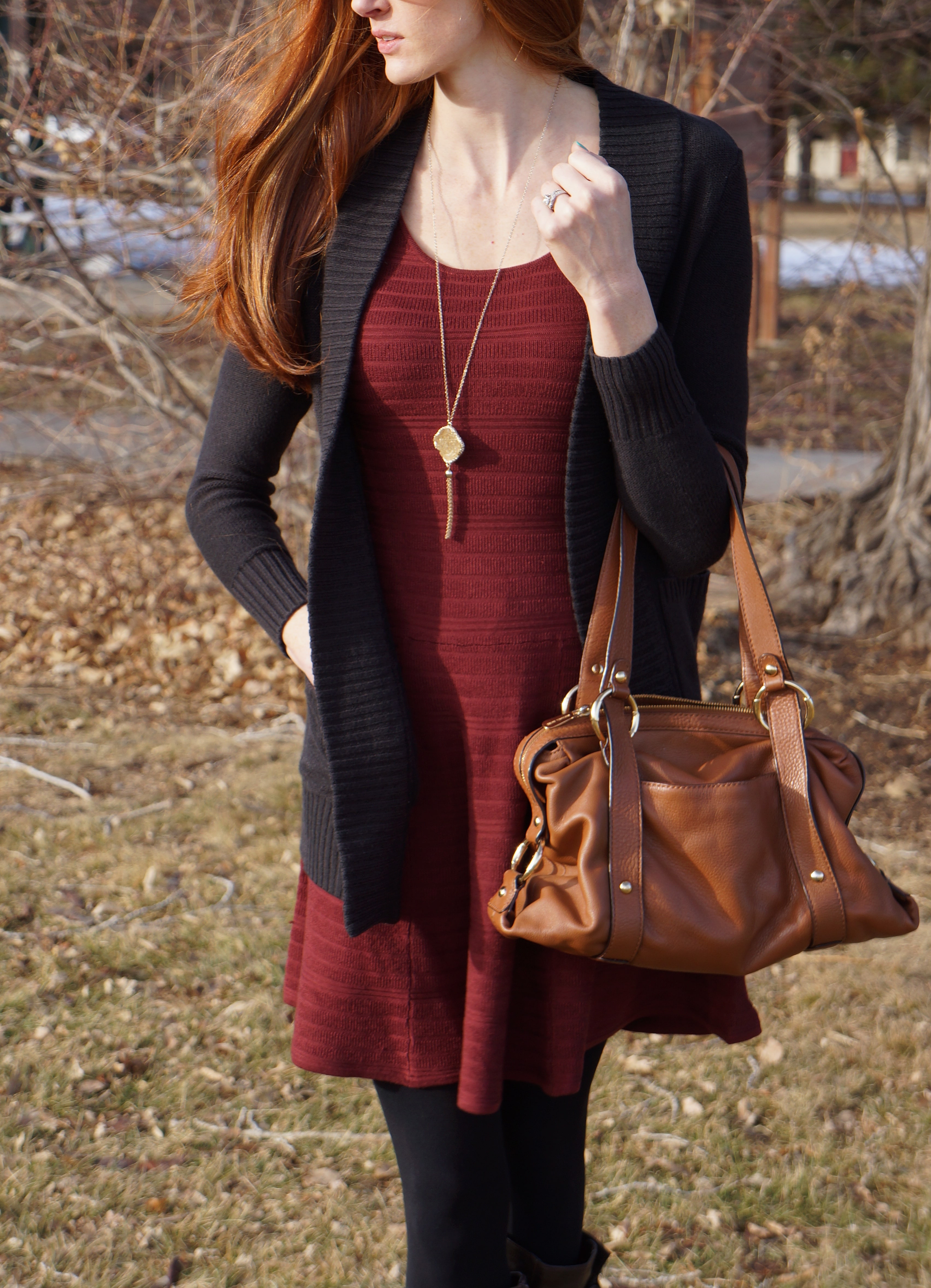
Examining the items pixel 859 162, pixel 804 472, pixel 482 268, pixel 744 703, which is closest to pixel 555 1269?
pixel 744 703

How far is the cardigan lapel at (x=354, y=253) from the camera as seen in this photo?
1501 millimetres

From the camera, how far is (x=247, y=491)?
169 centimetres

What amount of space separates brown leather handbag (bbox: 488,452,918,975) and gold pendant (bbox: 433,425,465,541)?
0.71 feet

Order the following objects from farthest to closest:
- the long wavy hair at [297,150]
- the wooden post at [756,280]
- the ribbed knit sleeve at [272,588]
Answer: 1. the wooden post at [756,280]
2. the ribbed knit sleeve at [272,588]
3. the long wavy hair at [297,150]

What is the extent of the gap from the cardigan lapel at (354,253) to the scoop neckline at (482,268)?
0.17 feet

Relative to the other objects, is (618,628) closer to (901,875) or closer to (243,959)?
(243,959)

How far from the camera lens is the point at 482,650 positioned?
1516mm

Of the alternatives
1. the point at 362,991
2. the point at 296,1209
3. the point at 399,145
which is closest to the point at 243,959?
the point at 296,1209

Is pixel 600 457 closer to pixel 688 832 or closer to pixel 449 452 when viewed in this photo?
pixel 449 452

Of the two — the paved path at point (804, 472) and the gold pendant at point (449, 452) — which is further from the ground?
the gold pendant at point (449, 452)

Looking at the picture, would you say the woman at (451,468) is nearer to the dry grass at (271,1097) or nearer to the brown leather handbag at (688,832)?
the brown leather handbag at (688,832)

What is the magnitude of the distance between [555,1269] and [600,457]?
3.85 feet

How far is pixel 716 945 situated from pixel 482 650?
1.47 feet

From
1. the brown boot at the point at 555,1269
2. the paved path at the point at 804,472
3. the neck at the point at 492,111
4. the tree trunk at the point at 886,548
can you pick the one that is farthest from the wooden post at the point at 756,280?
the brown boot at the point at 555,1269
